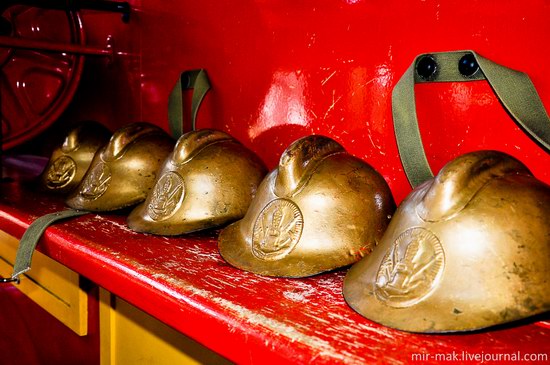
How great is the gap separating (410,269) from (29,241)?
3.61 ft

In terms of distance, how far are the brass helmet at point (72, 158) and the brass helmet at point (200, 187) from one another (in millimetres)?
525

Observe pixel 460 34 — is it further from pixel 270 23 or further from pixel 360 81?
pixel 270 23

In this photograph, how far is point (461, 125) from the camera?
122 cm

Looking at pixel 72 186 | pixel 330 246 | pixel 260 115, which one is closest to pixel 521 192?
pixel 330 246

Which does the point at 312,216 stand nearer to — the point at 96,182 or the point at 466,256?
the point at 466,256

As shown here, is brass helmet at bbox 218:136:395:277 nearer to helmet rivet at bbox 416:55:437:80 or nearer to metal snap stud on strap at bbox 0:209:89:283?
helmet rivet at bbox 416:55:437:80

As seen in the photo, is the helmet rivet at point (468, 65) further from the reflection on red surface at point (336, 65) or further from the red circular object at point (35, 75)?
the red circular object at point (35, 75)

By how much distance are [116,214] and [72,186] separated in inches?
13.3

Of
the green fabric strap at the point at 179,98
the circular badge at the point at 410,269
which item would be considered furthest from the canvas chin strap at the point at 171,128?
the circular badge at the point at 410,269

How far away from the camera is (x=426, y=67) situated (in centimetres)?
126

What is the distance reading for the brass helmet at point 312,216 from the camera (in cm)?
105

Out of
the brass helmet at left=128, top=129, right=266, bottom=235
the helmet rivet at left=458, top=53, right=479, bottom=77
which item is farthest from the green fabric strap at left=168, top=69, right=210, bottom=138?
the helmet rivet at left=458, top=53, right=479, bottom=77

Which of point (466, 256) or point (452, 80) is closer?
point (466, 256)

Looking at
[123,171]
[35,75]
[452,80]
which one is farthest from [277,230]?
[35,75]
